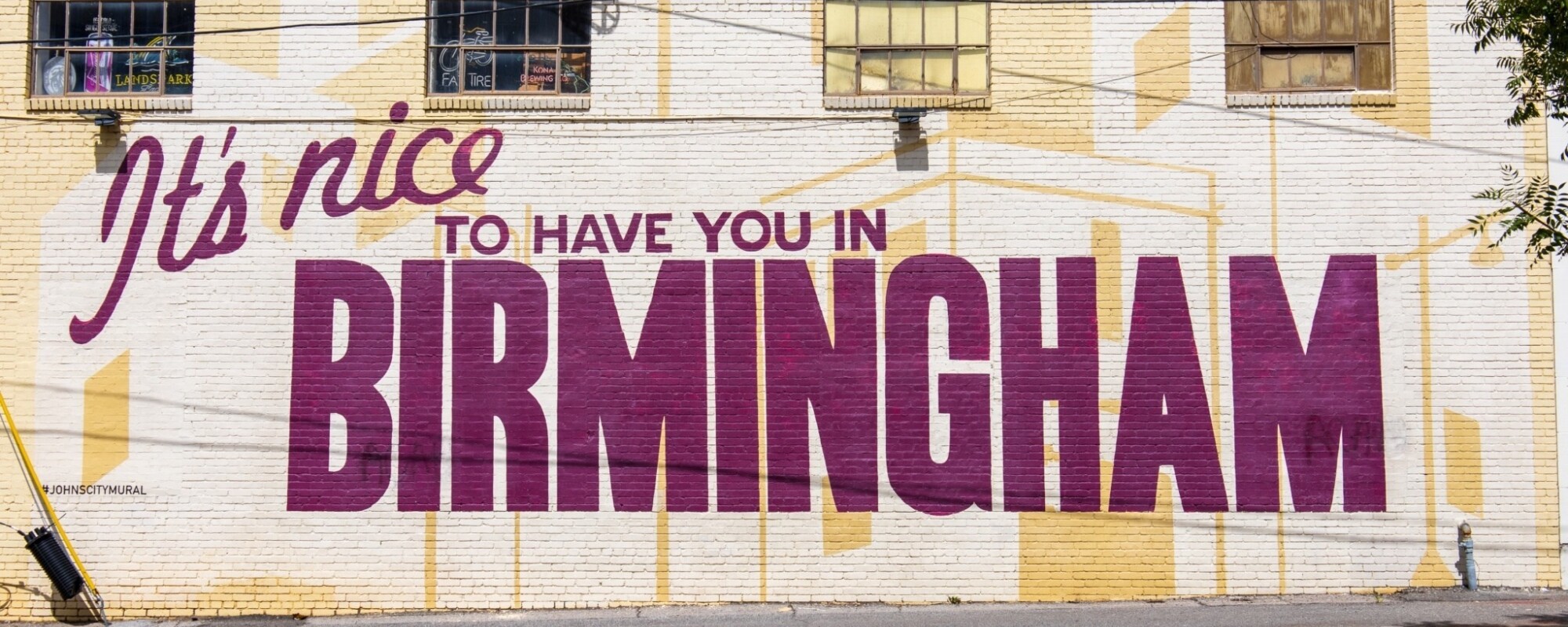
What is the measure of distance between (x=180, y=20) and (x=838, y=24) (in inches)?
254

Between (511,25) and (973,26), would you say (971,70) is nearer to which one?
(973,26)

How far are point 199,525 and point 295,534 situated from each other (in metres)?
0.90

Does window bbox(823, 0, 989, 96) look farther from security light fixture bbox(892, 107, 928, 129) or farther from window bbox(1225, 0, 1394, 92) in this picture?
window bbox(1225, 0, 1394, 92)

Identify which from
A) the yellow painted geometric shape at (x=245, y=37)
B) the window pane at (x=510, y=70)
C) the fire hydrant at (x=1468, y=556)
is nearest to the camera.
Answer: the fire hydrant at (x=1468, y=556)

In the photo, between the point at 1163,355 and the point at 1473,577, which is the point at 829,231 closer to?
the point at 1163,355

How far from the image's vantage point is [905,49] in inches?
493

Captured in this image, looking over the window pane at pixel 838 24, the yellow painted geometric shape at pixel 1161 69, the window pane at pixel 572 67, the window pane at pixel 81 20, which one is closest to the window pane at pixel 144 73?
the window pane at pixel 81 20

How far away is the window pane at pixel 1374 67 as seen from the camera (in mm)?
12258

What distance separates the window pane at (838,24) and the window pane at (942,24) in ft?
2.45

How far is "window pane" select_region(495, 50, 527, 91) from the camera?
1252 cm

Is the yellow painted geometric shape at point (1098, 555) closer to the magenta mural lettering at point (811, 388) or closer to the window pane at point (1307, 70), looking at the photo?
the magenta mural lettering at point (811, 388)

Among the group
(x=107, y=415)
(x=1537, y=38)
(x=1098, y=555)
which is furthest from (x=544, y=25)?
(x=1537, y=38)

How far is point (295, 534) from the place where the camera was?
11.9 metres

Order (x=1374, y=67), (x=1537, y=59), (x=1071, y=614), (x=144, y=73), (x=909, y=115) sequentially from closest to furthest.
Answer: (x=1537, y=59) → (x=1071, y=614) → (x=909, y=115) → (x=1374, y=67) → (x=144, y=73)
